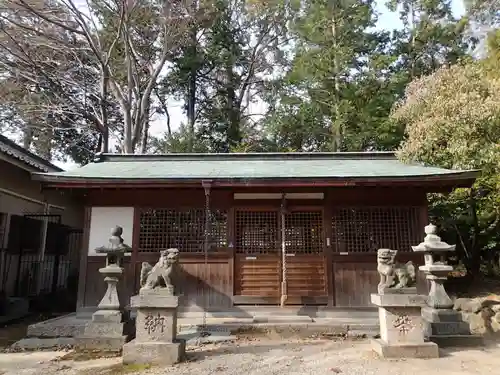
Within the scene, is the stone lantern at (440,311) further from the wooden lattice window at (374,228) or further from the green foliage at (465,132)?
the green foliage at (465,132)

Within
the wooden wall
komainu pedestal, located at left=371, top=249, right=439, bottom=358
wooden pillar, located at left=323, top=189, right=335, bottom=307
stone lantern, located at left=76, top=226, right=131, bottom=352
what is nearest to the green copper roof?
the wooden wall

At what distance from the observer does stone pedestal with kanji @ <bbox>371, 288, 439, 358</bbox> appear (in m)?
5.45

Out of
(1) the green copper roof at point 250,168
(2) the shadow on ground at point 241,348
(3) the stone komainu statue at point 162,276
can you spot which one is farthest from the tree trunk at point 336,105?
(3) the stone komainu statue at point 162,276

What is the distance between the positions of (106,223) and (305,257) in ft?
14.8

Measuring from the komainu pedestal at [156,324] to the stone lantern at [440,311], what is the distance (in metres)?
4.20

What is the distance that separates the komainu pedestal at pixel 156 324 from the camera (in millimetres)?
5285

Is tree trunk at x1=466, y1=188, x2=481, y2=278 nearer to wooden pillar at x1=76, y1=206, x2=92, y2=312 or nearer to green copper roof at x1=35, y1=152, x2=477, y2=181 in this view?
green copper roof at x1=35, y1=152, x2=477, y2=181

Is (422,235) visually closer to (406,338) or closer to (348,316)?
(348,316)

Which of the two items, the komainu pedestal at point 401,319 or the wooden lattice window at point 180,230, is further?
the wooden lattice window at point 180,230

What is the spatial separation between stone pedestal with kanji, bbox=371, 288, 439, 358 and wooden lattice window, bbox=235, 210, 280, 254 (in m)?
3.19

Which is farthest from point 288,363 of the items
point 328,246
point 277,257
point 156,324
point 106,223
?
point 106,223

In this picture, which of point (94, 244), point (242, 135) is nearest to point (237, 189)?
point (94, 244)

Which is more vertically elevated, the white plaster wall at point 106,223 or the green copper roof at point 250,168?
the green copper roof at point 250,168

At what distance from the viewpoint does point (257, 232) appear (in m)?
8.53
